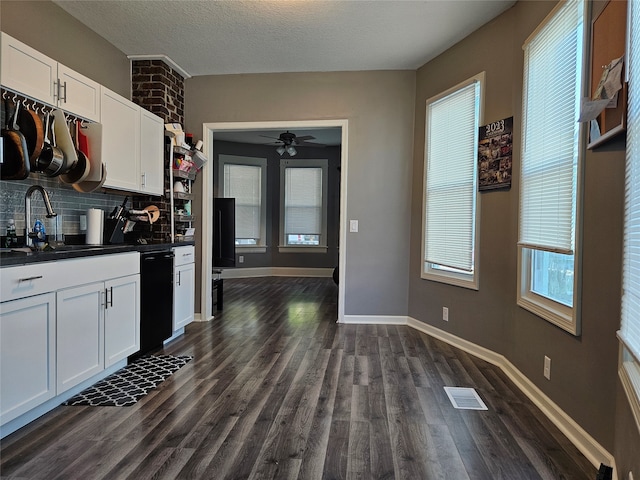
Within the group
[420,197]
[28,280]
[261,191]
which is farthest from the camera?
[261,191]

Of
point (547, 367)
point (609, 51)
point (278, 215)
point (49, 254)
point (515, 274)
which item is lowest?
point (547, 367)

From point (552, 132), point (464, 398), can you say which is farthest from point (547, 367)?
point (552, 132)

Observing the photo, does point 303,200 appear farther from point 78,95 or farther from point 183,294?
point 78,95

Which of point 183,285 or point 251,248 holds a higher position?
point 251,248

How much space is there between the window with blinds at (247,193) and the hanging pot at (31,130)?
526 cm

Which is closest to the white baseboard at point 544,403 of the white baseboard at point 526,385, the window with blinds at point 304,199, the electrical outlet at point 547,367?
the white baseboard at point 526,385

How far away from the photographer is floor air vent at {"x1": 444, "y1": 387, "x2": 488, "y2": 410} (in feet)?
7.30

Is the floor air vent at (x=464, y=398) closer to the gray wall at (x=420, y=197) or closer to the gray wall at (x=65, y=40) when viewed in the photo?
the gray wall at (x=420, y=197)

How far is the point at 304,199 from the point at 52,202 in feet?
18.5

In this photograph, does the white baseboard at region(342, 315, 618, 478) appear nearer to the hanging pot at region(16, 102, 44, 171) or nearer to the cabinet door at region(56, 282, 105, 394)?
the cabinet door at region(56, 282, 105, 394)

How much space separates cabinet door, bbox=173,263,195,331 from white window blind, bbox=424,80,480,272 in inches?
99.1

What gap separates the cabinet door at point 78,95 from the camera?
2465 millimetres

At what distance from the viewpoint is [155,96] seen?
12.3 ft

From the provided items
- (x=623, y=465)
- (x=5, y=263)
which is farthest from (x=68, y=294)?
(x=623, y=465)
